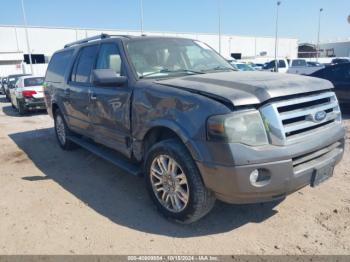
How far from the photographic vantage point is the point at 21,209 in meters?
3.93

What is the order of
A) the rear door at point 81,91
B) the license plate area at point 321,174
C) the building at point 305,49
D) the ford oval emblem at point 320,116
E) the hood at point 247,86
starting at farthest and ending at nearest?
1. the building at point 305,49
2. the rear door at point 81,91
3. the ford oval emblem at point 320,116
4. the license plate area at point 321,174
5. the hood at point 247,86

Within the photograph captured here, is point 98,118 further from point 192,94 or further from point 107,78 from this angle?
point 192,94

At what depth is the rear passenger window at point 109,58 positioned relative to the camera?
4.13 metres

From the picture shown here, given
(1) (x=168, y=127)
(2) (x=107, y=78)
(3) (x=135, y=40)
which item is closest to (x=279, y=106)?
(1) (x=168, y=127)

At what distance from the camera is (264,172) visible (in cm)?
276

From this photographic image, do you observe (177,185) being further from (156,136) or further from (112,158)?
(112,158)

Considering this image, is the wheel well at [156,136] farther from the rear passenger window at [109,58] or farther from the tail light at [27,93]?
the tail light at [27,93]

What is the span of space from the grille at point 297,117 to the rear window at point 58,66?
4365mm

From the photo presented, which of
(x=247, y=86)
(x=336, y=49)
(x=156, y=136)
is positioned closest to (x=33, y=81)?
(x=156, y=136)

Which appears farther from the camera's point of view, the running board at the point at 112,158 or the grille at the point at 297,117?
the running board at the point at 112,158

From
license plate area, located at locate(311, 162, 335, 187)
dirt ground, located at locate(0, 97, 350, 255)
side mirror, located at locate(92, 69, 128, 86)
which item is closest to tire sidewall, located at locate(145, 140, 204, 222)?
dirt ground, located at locate(0, 97, 350, 255)

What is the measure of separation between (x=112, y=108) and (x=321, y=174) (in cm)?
259

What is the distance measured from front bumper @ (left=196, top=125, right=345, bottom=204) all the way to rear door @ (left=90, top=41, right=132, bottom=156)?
1457mm

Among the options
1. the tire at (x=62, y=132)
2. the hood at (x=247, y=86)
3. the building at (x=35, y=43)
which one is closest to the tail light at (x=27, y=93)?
the tire at (x=62, y=132)
